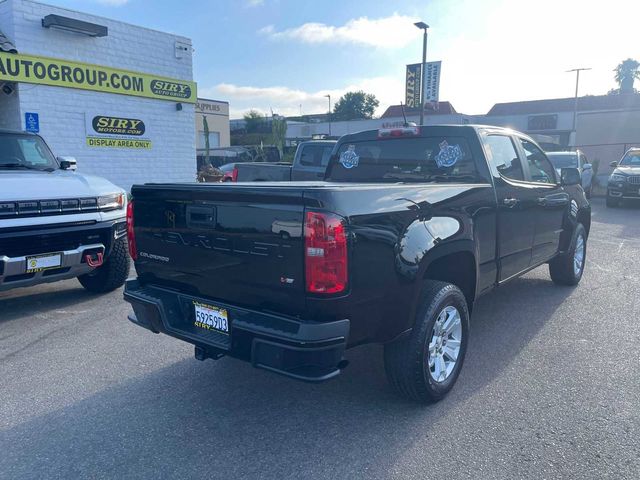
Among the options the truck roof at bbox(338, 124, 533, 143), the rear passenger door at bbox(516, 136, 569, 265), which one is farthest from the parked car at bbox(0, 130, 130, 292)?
the rear passenger door at bbox(516, 136, 569, 265)

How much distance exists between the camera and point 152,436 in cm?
321

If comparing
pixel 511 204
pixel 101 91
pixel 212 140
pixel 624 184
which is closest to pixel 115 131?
pixel 101 91

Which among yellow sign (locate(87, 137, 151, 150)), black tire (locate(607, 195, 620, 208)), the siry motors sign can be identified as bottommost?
black tire (locate(607, 195, 620, 208))

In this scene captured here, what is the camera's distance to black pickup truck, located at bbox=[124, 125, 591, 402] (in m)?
2.82

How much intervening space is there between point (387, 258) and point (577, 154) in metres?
16.8

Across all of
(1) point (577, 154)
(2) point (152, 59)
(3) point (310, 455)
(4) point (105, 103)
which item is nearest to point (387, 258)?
(3) point (310, 455)

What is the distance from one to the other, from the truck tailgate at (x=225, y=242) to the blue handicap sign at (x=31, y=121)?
953 centimetres

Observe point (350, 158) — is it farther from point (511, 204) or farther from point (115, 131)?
point (115, 131)

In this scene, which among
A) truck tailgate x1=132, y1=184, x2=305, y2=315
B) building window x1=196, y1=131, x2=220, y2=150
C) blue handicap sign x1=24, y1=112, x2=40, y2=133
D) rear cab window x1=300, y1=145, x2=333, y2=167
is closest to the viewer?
truck tailgate x1=132, y1=184, x2=305, y2=315

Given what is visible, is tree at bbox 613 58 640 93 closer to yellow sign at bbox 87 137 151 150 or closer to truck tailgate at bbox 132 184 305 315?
Answer: yellow sign at bbox 87 137 151 150

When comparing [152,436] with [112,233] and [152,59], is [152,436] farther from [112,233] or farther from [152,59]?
[152,59]

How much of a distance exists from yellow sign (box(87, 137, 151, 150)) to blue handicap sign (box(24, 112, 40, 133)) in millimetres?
1251

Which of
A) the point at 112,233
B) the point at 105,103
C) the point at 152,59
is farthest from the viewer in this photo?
the point at 152,59

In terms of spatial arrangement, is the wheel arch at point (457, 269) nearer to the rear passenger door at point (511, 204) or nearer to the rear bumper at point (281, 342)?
the rear passenger door at point (511, 204)
